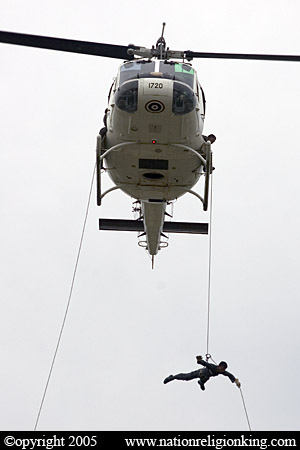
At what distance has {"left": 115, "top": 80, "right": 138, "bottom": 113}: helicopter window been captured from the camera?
42.5 feet

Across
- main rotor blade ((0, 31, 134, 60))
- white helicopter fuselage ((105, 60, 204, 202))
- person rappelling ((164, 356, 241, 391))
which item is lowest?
person rappelling ((164, 356, 241, 391))

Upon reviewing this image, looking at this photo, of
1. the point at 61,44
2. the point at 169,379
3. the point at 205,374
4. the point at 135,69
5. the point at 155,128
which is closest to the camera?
the point at 155,128

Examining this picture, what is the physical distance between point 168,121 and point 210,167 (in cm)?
145

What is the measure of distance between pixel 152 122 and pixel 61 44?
2436 mm

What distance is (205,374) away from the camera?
1507 cm

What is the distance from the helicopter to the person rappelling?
10.4 ft

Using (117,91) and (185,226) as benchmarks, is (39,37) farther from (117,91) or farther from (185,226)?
(185,226)

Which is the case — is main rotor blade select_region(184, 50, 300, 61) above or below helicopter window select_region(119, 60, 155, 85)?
above

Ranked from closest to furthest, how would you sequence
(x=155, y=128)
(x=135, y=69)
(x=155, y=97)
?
(x=155, y=97), (x=155, y=128), (x=135, y=69)

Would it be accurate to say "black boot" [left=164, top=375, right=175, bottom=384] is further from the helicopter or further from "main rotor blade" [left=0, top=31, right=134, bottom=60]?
"main rotor blade" [left=0, top=31, right=134, bottom=60]

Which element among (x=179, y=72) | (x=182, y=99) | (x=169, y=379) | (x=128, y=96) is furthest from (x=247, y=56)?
(x=169, y=379)

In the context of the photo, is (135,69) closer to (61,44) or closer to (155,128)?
(155,128)

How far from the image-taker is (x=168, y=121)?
42.9 feet

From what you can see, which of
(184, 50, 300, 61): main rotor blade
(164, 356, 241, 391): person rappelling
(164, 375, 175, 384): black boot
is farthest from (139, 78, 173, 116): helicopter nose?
(164, 375, 175, 384): black boot
